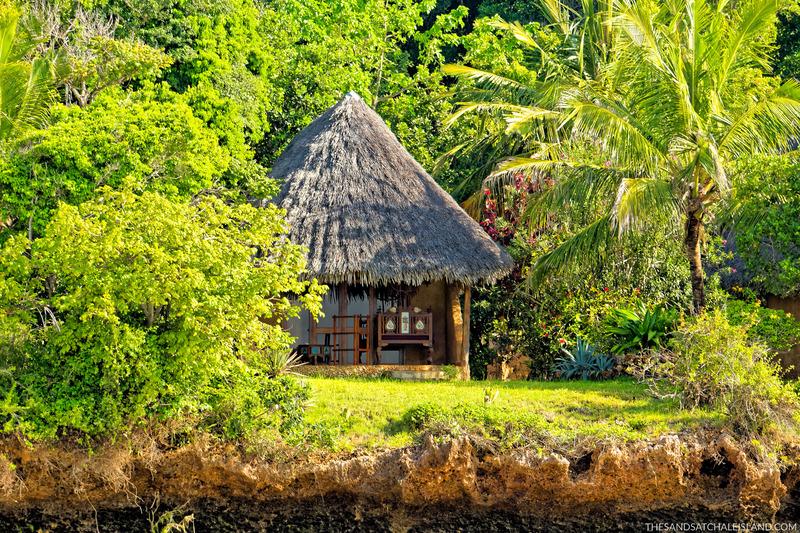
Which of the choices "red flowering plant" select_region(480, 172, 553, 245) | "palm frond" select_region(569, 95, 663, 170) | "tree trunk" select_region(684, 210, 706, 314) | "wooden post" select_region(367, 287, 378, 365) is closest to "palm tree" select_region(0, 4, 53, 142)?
"wooden post" select_region(367, 287, 378, 365)

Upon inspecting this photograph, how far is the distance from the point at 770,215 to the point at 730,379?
11.7ft

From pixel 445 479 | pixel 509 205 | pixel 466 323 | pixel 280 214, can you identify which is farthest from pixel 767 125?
pixel 445 479

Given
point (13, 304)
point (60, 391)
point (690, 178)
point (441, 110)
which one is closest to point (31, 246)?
point (13, 304)

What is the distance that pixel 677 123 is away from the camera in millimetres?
19625

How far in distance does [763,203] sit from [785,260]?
104 centimetres

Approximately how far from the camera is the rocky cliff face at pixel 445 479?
1547 cm

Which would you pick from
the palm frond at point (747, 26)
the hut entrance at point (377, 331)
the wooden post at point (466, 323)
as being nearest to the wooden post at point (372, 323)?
the hut entrance at point (377, 331)

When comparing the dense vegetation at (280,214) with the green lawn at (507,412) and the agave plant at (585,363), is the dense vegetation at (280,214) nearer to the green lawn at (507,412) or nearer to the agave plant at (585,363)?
the agave plant at (585,363)

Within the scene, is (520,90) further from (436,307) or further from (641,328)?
(641,328)

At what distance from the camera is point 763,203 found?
746 inches

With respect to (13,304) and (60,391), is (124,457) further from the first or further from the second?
(13,304)

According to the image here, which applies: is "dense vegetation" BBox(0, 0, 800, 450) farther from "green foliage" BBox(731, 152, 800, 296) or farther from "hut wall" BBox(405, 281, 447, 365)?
A: "hut wall" BBox(405, 281, 447, 365)

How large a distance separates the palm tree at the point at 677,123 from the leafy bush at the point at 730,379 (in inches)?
101

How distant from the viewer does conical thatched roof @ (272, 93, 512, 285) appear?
2031 cm
